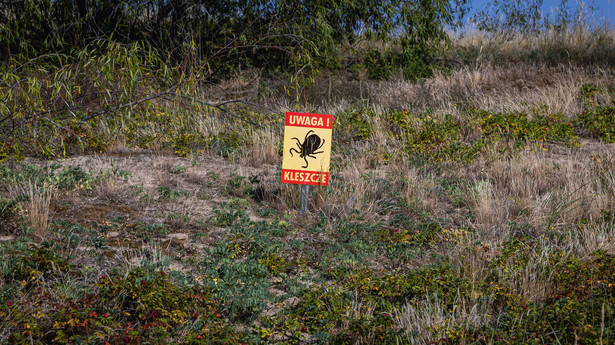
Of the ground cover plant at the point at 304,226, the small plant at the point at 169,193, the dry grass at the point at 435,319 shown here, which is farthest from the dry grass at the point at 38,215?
the dry grass at the point at 435,319

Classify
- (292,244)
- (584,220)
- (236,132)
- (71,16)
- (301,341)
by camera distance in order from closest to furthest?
(301,341) → (292,244) → (584,220) → (236,132) → (71,16)

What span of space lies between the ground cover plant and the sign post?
15.5 inches

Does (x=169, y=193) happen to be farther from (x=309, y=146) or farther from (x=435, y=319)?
(x=435, y=319)

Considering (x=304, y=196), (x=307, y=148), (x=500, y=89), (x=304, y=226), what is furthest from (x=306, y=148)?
(x=500, y=89)

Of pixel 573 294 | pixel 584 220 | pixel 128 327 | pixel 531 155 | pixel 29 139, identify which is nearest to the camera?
pixel 128 327

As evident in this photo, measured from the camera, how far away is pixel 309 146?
16.3ft

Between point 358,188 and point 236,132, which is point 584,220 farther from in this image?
point 236,132

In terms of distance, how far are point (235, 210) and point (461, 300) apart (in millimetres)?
2525

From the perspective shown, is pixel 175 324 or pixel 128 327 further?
pixel 175 324

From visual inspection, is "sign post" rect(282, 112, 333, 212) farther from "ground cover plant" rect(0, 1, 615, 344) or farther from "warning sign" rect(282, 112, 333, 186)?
"ground cover plant" rect(0, 1, 615, 344)

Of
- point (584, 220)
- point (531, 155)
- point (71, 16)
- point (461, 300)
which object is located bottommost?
point (461, 300)

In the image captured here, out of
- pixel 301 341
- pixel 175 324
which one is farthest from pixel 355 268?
pixel 175 324

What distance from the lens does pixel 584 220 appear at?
4.86 metres

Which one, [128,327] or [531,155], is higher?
[531,155]
